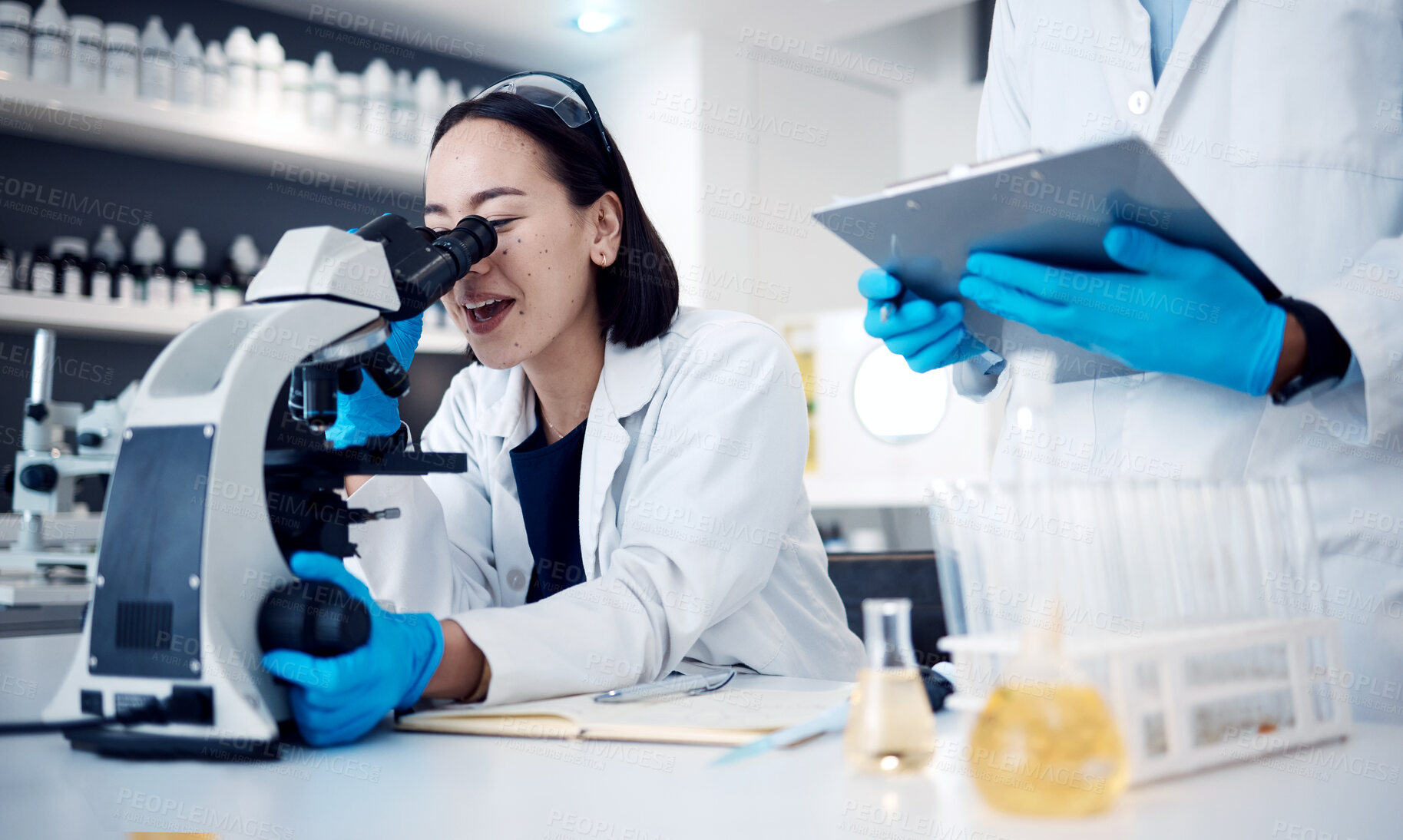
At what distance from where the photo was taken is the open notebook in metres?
0.90

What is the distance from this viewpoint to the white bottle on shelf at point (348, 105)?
13.2ft

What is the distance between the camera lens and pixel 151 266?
Result: 3.69 metres

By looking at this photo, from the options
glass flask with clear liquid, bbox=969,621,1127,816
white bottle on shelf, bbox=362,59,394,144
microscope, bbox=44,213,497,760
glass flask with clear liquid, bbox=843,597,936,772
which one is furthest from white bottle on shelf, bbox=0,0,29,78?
glass flask with clear liquid, bbox=969,621,1127,816

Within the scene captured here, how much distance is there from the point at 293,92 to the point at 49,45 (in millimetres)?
788

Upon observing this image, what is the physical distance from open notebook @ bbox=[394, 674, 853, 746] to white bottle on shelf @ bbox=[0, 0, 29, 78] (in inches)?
127

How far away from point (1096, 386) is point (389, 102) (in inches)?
140

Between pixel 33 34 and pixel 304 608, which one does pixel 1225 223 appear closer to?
pixel 304 608

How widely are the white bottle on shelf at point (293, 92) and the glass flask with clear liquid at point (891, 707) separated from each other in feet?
12.2

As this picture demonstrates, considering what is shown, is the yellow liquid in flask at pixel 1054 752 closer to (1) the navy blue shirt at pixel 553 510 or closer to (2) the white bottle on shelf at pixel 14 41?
(1) the navy blue shirt at pixel 553 510

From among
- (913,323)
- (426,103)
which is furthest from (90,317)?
(913,323)

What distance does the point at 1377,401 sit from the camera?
98cm

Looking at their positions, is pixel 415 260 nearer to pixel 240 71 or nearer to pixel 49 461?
pixel 49 461

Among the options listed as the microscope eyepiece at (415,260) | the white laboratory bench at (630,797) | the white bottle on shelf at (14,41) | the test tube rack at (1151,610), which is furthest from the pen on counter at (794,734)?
A: the white bottle on shelf at (14,41)

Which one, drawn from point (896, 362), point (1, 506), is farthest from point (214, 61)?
point (896, 362)
